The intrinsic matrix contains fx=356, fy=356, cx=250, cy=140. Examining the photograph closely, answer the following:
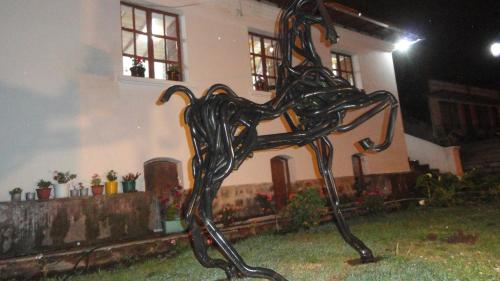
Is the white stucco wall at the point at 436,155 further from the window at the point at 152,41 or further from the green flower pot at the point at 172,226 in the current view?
the green flower pot at the point at 172,226

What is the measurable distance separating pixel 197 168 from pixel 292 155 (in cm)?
670

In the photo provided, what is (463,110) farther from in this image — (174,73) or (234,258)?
(234,258)

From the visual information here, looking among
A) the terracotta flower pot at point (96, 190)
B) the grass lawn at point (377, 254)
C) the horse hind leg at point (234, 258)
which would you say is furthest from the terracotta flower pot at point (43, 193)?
the horse hind leg at point (234, 258)

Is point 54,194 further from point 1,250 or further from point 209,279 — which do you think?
point 209,279

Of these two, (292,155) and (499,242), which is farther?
(292,155)

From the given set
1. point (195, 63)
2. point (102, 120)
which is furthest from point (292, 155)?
point (102, 120)

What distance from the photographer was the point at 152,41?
328 inches

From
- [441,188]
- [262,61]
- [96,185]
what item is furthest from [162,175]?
[441,188]

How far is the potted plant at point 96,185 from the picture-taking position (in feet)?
21.6

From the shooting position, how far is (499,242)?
531 cm

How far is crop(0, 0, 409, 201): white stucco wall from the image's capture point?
20.9ft

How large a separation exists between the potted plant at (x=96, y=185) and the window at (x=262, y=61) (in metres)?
4.93

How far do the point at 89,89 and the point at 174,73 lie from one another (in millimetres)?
1981

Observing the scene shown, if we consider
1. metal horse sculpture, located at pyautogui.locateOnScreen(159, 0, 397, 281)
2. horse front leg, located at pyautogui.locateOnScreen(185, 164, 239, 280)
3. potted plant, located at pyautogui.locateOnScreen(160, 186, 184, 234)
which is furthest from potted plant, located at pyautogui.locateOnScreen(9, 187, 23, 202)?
horse front leg, located at pyautogui.locateOnScreen(185, 164, 239, 280)
